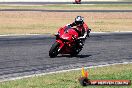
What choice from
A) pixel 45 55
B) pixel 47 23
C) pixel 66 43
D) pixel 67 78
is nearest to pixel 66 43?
pixel 66 43

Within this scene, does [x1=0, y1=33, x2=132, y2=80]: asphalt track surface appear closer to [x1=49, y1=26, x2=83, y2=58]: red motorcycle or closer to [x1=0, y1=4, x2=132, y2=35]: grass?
[x1=49, y1=26, x2=83, y2=58]: red motorcycle

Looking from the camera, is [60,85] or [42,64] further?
[42,64]

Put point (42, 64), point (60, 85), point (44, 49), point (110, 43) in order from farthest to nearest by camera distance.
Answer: point (110, 43) → point (44, 49) → point (42, 64) → point (60, 85)

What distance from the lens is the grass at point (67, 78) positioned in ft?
40.4

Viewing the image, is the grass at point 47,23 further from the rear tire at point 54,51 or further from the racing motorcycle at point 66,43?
the rear tire at point 54,51

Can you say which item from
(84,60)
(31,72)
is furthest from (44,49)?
(31,72)

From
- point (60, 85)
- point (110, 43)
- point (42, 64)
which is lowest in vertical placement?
point (110, 43)

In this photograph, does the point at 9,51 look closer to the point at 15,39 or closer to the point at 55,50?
the point at 55,50

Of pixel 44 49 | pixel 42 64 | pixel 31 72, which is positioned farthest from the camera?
pixel 44 49

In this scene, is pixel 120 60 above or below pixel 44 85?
below

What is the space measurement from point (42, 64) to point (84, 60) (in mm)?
2182

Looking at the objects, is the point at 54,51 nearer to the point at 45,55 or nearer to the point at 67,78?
the point at 45,55

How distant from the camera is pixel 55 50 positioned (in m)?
18.9

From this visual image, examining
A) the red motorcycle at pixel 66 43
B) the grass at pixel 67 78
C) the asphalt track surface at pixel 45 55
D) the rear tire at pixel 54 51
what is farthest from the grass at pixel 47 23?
the grass at pixel 67 78
